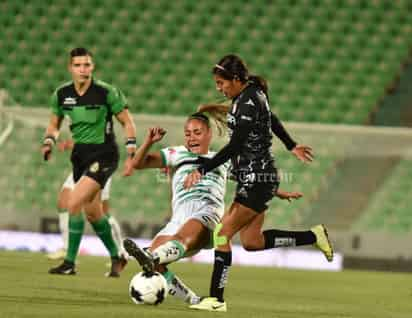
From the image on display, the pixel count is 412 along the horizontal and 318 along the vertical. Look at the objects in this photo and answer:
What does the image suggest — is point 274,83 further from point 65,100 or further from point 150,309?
point 150,309

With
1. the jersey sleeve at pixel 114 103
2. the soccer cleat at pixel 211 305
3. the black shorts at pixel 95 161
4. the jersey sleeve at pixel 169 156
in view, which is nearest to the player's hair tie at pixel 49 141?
the black shorts at pixel 95 161

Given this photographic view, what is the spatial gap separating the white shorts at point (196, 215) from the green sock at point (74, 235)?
1.98m

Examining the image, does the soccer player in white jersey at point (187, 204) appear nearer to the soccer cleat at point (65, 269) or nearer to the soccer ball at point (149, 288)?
the soccer ball at point (149, 288)

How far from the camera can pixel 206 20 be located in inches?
605

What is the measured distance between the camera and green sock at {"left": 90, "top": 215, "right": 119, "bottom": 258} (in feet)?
27.4

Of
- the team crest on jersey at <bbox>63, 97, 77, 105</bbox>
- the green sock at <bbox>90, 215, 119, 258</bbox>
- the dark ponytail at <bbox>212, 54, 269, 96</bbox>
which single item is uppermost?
the dark ponytail at <bbox>212, 54, 269, 96</bbox>

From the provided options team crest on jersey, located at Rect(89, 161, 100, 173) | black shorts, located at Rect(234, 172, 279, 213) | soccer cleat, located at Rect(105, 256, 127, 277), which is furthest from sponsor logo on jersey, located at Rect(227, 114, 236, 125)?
soccer cleat, located at Rect(105, 256, 127, 277)

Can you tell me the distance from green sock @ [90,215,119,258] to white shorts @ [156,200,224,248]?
211 cm

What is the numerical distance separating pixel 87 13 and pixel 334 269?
5.74 m

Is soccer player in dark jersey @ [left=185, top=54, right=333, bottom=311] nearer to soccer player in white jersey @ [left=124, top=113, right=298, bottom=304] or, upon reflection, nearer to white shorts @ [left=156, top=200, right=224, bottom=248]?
soccer player in white jersey @ [left=124, top=113, right=298, bottom=304]

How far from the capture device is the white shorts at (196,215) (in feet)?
20.3

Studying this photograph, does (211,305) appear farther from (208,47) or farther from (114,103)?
(208,47)

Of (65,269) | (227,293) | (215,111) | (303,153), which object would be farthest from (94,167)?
(303,153)

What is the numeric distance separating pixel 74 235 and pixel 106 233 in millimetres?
305
